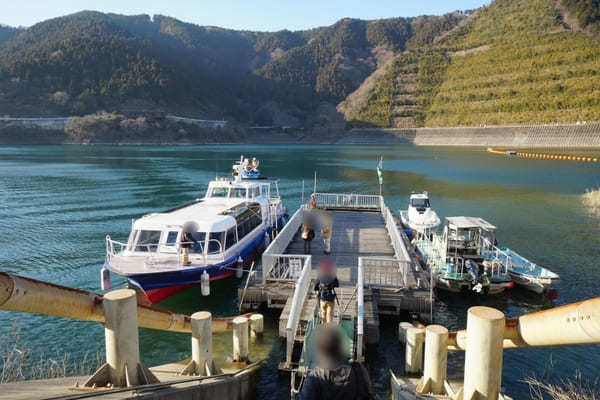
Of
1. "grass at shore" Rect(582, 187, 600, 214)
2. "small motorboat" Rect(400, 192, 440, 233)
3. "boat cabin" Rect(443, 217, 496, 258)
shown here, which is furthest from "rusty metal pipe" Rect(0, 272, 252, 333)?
"grass at shore" Rect(582, 187, 600, 214)

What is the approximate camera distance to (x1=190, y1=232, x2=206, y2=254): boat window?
17828 mm

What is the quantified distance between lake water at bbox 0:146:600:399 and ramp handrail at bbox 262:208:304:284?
184 cm

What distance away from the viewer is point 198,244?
17.9 m

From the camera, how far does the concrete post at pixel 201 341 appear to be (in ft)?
27.2

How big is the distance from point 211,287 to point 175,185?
41047 millimetres

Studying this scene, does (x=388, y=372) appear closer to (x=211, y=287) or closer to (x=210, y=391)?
(x=210, y=391)

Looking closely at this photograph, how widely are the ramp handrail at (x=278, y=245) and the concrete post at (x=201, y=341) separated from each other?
23.4 ft

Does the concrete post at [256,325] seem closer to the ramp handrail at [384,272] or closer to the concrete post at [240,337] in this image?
the concrete post at [240,337]

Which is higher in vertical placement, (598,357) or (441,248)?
(441,248)

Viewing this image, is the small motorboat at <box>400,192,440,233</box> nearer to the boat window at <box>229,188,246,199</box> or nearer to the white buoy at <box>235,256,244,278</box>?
the boat window at <box>229,188,246,199</box>

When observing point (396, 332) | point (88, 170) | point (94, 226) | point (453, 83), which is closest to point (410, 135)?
point (453, 83)

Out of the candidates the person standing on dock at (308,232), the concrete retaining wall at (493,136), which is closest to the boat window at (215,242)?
the person standing on dock at (308,232)

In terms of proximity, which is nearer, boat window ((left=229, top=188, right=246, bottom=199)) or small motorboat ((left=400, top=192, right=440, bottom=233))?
small motorboat ((left=400, top=192, right=440, bottom=233))

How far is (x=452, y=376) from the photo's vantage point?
1209 centimetres
